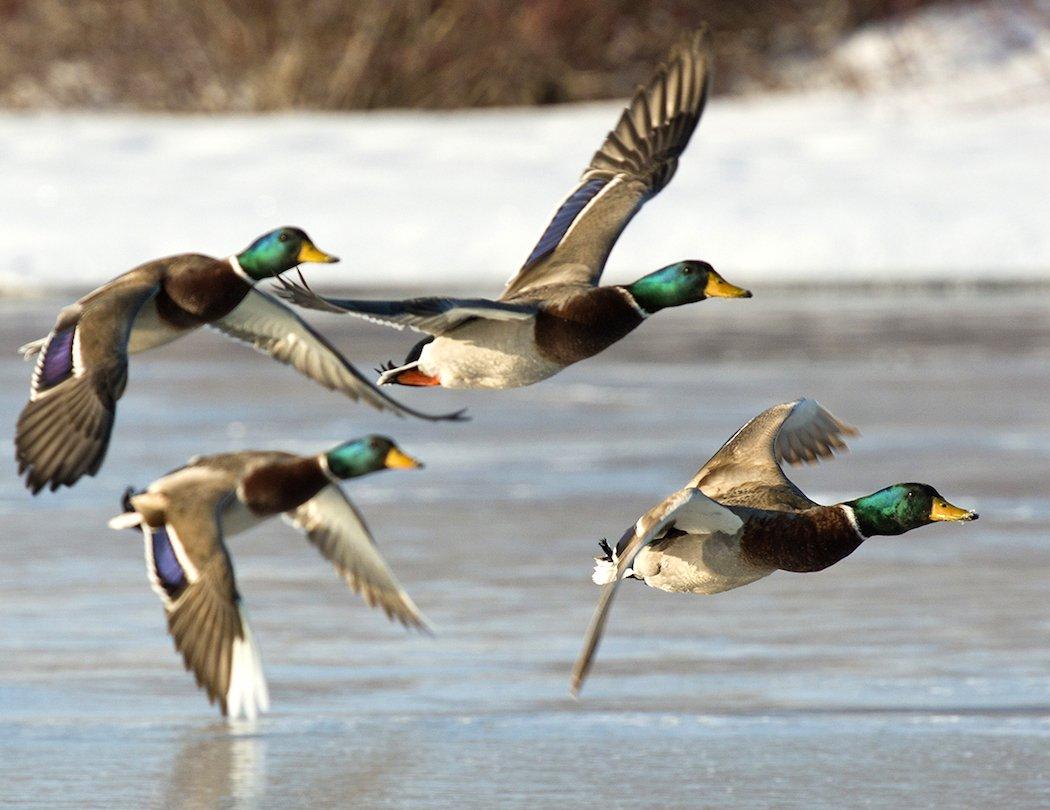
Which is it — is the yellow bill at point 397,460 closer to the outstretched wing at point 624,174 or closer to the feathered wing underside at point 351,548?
the feathered wing underside at point 351,548

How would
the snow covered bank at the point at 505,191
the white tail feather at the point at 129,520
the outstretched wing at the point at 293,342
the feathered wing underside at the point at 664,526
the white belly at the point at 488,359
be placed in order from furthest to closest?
the snow covered bank at the point at 505,191 < the outstretched wing at the point at 293,342 < the white belly at the point at 488,359 < the white tail feather at the point at 129,520 < the feathered wing underside at the point at 664,526

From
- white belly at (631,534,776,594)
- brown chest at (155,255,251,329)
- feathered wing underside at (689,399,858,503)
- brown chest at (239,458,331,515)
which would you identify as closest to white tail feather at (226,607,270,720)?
brown chest at (239,458,331,515)

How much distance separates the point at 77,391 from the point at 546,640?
2084 millimetres

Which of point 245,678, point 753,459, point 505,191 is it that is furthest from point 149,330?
point 505,191

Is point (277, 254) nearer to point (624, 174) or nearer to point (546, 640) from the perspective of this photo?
point (624, 174)

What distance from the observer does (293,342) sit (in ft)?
18.6

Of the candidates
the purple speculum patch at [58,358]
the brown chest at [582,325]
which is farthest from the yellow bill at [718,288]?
the purple speculum patch at [58,358]

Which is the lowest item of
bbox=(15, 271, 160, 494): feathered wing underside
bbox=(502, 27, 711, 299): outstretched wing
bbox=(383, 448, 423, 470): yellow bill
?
bbox=(383, 448, 423, 470): yellow bill

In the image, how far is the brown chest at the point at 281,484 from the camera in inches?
188

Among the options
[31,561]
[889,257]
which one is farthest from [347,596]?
[889,257]

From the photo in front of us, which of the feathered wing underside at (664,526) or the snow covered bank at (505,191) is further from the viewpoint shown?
the snow covered bank at (505,191)

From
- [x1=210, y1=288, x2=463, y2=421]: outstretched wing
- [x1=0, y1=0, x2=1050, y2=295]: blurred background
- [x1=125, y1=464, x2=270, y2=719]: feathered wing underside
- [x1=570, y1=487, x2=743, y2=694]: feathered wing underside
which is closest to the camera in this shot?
[x1=570, y1=487, x2=743, y2=694]: feathered wing underside

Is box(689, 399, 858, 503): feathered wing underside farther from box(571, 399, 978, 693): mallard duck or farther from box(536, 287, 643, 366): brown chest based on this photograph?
box(536, 287, 643, 366): brown chest

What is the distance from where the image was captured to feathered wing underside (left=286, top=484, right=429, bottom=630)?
211 inches
